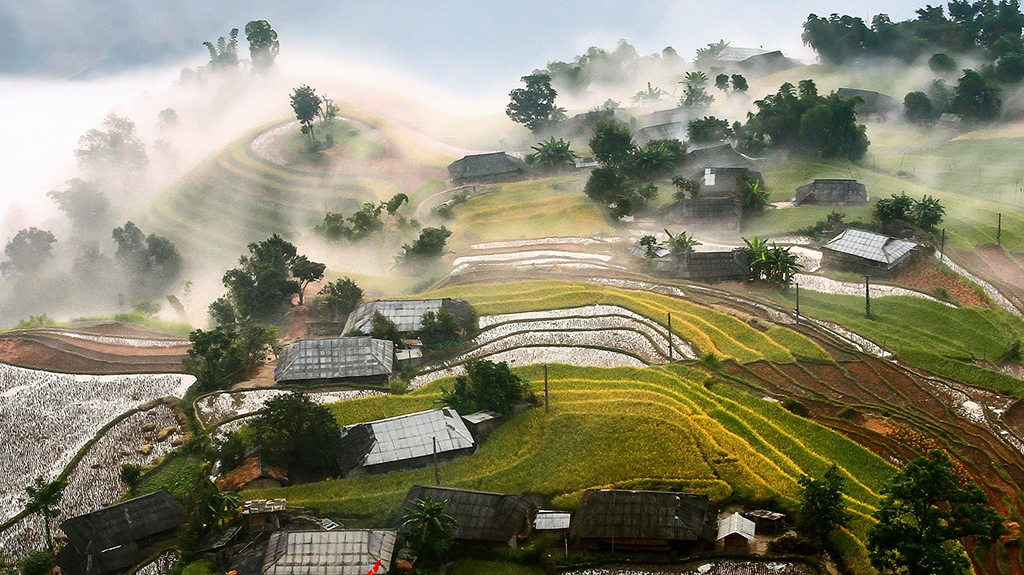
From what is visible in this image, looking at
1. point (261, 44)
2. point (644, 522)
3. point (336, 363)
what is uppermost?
point (261, 44)

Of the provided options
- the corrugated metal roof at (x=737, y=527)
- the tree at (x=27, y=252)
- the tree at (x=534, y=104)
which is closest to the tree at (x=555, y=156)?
the tree at (x=534, y=104)

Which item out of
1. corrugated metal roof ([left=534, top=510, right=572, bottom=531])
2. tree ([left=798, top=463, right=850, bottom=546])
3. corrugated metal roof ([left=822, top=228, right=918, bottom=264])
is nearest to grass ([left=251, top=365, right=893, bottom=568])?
corrugated metal roof ([left=534, top=510, right=572, bottom=531])

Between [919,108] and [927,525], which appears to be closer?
[927,525]

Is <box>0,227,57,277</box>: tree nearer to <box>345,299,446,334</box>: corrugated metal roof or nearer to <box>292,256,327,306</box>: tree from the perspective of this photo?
<box>292,256,327,306</box>: tree

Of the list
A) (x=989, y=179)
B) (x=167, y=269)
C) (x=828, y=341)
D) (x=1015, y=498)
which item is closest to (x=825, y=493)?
(x=1015, y=498)

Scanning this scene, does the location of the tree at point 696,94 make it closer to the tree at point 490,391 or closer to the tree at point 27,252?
the tree at point 27,252

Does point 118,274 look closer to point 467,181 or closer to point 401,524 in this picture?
point 467,181

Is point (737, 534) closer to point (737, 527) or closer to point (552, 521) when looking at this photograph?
point (737, 527)

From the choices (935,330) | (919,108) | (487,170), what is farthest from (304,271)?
(919,108)
